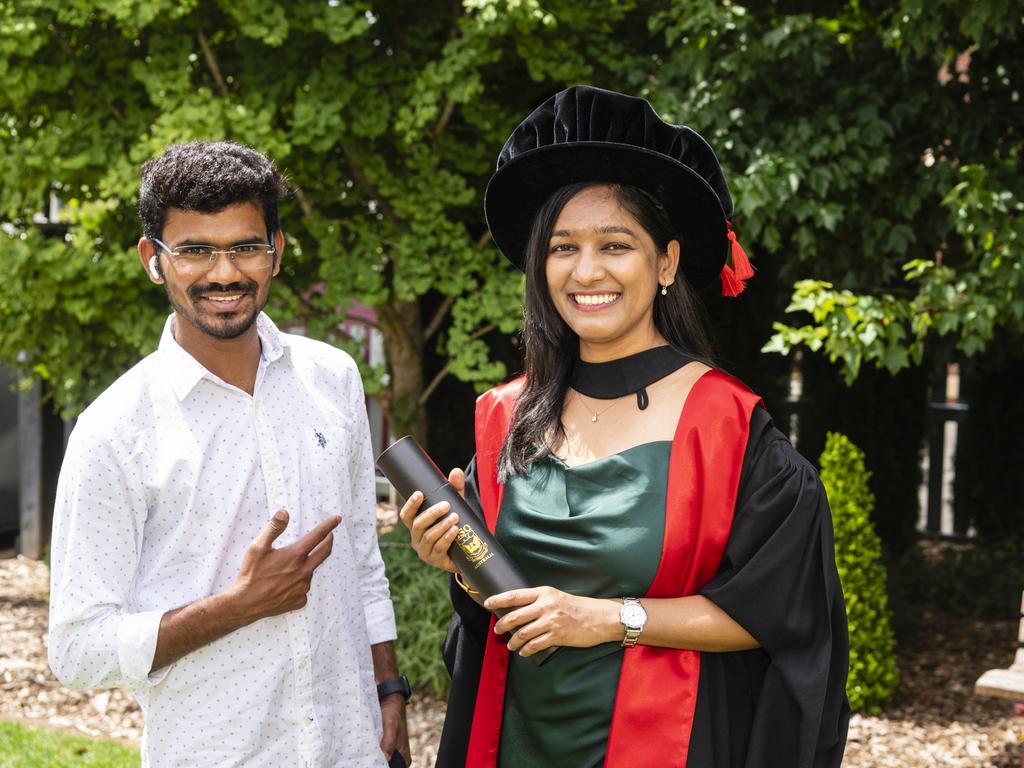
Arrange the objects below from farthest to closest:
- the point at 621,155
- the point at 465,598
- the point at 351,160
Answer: the point at 351,160
the point at 465,598
the point at 621,155

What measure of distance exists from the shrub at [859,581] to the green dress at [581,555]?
133 inches

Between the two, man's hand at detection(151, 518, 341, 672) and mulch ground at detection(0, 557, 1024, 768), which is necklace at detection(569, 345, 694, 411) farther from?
mulch ground at detection(0, 557, 1024, 768)

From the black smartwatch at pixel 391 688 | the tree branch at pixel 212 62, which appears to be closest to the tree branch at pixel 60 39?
the tree branch at pixel 212 62

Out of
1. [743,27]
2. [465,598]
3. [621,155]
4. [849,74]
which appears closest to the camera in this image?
[621,155]

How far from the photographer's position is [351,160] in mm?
6406

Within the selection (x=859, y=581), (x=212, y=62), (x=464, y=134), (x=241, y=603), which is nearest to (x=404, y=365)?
(x=464, y=134)

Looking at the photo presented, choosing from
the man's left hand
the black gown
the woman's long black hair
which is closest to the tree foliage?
the woman's long black hair

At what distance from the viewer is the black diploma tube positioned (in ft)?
6.85

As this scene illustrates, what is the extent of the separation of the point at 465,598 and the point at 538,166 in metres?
0.94

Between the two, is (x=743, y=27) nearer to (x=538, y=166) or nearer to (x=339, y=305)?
(x=339, y=305)

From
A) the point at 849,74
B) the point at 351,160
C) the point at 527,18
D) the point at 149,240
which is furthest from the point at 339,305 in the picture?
the point at 149,240

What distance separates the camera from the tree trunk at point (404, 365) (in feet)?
23.7

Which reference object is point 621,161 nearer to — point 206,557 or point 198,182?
point 198,182

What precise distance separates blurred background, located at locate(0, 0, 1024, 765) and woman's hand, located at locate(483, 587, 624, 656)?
8.84ft
